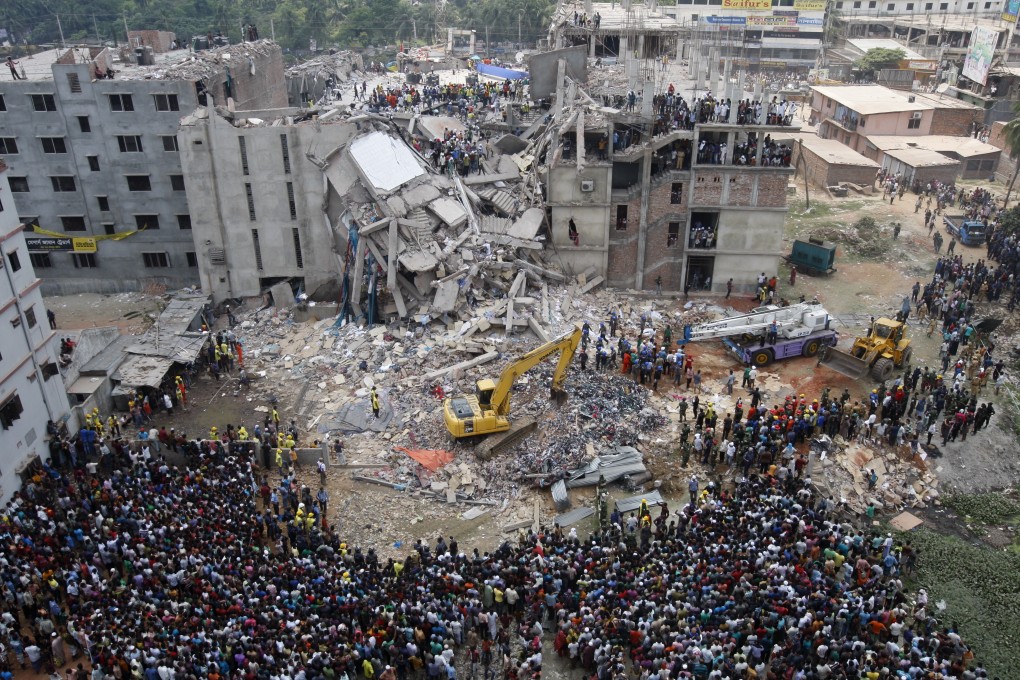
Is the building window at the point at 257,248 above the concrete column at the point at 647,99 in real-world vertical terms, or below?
below

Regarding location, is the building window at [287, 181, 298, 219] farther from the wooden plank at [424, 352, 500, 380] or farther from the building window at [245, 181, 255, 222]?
the wooden plank at [424, 352, 500, 380]

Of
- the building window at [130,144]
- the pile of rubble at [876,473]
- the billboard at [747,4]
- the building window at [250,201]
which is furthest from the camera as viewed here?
the billboard at [747,4]

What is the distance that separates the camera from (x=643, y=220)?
127 ft

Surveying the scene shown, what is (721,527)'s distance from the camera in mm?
22547

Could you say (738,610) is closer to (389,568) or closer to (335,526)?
(389,568)

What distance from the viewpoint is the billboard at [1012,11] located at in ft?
238

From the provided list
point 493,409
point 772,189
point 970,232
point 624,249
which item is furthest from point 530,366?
point 970,232

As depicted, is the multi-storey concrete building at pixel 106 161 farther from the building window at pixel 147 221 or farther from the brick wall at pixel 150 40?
the brick wall at pixel 150 40

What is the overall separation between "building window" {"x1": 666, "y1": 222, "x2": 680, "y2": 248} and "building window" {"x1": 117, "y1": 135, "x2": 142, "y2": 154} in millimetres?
26079

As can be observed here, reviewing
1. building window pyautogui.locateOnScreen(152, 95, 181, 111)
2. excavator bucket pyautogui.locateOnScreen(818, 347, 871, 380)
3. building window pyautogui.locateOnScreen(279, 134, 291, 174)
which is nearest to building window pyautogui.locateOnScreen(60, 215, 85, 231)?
building window pyautogui.locateOnScreen(152, 95, 181, 111)

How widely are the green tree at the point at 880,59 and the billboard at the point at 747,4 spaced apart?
14.0 m

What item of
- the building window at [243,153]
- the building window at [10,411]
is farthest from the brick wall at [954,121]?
the building window at [10,411]

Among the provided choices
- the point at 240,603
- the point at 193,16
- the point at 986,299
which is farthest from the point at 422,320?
the point at 193,16

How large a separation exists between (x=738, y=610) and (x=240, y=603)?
38.6 ft
